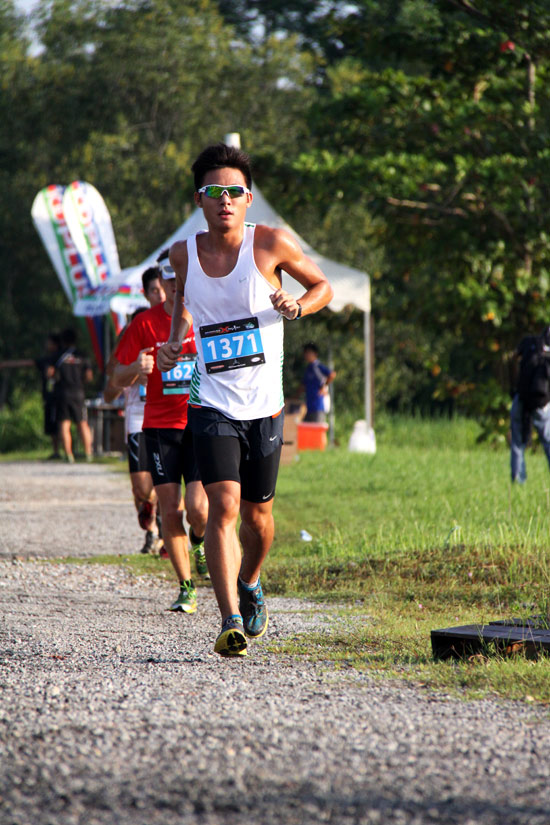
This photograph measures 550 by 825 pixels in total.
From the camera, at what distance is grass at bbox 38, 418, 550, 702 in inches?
190

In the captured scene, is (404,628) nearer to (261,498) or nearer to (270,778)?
(261,498)

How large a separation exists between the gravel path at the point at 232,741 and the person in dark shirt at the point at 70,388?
46.5 feet

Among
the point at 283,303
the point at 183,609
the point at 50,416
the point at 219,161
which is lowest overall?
the point at 50,416

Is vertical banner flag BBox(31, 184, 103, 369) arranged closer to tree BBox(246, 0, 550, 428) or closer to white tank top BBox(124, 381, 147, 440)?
tree BBox(246, 0, 550, 428)

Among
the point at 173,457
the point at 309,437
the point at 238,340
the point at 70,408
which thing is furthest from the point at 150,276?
the point at 70,408

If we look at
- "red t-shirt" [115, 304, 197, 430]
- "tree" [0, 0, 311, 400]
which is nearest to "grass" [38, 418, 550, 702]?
→ "red t-shirt" [115, 304, 197, 430]

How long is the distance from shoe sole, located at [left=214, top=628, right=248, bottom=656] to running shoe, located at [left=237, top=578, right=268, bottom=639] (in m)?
0.52

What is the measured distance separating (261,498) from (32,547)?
14.4 ft

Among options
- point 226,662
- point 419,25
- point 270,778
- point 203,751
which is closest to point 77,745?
point 203,751

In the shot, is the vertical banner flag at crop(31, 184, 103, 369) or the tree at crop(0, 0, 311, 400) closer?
the vertical banner flag at crop(31, 184, 103, 369)

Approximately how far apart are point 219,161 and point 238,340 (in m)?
0.88

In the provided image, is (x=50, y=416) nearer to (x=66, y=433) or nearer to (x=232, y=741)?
(x=66, y=433)

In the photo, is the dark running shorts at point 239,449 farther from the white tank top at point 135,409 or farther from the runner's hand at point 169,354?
the white tank top at point 135,409

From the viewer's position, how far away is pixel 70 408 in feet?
65.0
